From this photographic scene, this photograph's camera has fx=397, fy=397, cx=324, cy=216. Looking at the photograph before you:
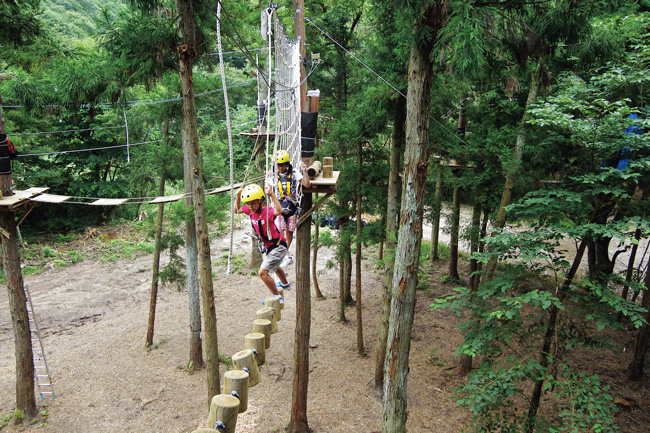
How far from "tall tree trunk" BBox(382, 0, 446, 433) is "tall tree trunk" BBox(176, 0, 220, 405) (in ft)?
7.68

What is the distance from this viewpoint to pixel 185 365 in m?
9.25

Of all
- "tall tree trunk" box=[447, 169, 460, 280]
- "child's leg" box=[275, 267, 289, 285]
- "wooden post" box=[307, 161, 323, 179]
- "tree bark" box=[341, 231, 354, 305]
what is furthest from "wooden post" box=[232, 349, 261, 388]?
"tall tree trunk" box=[447, 169, 460, 280]

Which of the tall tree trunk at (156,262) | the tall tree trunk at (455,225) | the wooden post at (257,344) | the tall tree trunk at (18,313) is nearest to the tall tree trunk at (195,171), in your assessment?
the wooden post at (257,344)

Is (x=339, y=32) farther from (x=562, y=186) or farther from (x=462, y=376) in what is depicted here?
(x=462, y=376)

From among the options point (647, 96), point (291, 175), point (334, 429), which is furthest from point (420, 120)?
point (334, 429)

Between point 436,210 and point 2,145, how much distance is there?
30.7ft

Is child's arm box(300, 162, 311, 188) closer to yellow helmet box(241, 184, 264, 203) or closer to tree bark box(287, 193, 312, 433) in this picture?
yellow helmet box(241, 184, 264, 203)

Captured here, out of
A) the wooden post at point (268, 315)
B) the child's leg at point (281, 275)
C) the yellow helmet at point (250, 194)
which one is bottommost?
the wooden post at point (268, 315)

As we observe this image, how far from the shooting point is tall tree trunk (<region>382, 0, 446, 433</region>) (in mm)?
4457

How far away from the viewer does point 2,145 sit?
6363 millimetres

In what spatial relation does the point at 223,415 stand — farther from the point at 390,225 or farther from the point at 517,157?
the point at 517,157

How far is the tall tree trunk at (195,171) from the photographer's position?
4984mm

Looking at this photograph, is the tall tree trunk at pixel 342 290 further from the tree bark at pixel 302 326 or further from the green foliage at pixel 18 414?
the green foliage at pixel 18 414

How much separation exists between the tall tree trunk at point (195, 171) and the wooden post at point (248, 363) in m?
1.24
